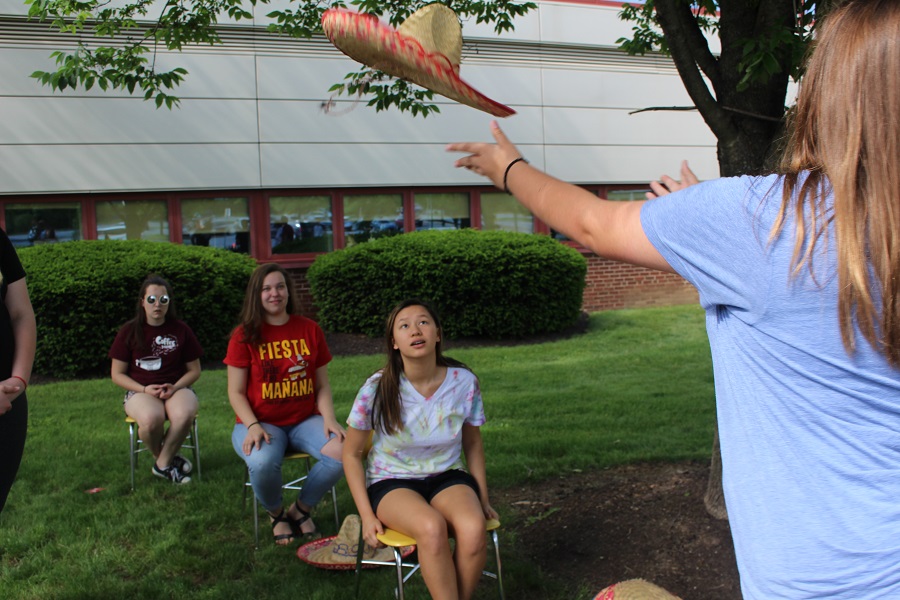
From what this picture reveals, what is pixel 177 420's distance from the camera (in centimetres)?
551

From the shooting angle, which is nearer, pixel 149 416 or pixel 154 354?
pixel 149 416

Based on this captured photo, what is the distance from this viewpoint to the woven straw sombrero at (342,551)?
4.14m

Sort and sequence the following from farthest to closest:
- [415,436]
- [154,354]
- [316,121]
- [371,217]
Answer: [371,217] → [316,121] → [154,354] → [415,436]

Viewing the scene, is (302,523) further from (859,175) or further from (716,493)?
(859,175)

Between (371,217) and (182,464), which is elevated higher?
(371,217)

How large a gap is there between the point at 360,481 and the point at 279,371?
53.0 inches

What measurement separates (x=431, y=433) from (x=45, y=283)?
7.38 meters

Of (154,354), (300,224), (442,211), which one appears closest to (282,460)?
(154,354)

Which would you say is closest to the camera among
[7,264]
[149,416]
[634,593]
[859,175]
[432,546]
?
[859,175]

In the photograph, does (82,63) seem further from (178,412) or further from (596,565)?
(596,565)

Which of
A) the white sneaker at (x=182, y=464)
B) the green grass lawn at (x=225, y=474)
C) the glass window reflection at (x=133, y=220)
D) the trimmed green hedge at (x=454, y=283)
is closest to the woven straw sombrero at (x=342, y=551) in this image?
the green grass lawn at (x=225, y=474)

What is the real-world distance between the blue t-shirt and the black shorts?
2391mm

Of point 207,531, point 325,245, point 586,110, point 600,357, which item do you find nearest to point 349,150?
point 325,245

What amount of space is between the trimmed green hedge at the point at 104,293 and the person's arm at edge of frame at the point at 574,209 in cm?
820
